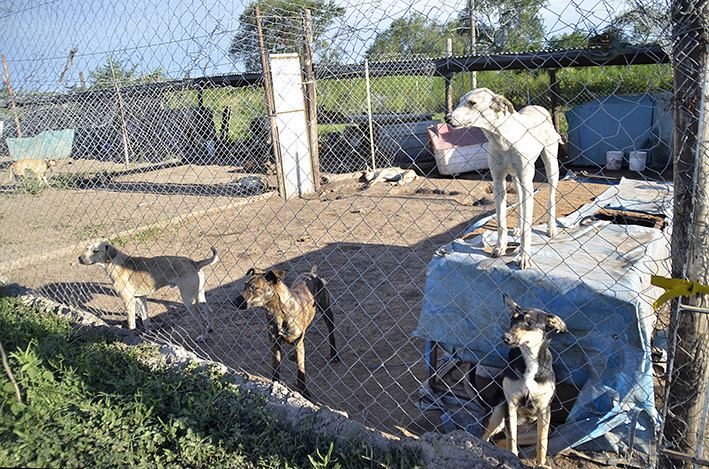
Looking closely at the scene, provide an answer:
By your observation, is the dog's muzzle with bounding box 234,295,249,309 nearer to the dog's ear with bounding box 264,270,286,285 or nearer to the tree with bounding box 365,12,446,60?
the dog's ear with bounding box 264,270,286,285

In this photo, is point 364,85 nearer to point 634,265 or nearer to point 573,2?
point 634,265

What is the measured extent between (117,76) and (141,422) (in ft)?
12.8

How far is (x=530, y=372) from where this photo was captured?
2539 millimetres

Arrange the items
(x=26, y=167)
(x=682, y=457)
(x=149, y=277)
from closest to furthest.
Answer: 1. (x=682, y=457)
2. (x=149, y=277)
3. (x=26, y=167)

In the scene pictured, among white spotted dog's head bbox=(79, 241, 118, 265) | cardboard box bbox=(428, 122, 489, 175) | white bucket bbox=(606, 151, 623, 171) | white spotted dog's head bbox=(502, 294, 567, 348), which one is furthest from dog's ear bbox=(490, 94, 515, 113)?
white bucket bbox=(606, 151, 623, 171)

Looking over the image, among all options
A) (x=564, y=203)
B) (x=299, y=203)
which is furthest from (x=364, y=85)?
(x=564, y=203)

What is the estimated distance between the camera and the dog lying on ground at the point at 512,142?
249 cm

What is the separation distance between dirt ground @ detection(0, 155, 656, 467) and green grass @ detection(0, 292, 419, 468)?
0.77 meters

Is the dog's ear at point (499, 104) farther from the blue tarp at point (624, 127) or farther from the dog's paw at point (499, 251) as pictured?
the blue tarp at point (624, 127)

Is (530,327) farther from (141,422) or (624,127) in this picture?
(624,127)

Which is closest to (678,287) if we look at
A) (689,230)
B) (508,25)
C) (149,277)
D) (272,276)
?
(689,230)

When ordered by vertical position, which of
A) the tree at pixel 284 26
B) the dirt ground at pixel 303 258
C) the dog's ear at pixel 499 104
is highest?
the tree at pixel 284 26

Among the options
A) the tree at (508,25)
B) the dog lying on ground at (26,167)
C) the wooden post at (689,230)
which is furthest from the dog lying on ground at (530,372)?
the dog lying on ground at (26,167)

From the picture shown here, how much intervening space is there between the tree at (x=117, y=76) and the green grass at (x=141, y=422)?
→ 2.64 m
